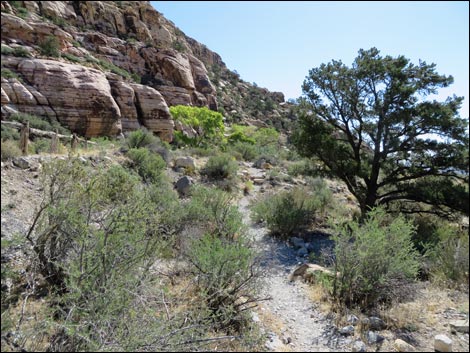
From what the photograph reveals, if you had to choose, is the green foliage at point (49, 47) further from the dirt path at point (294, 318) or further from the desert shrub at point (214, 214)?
the dirt path at point (294, 318)

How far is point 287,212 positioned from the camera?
797cm

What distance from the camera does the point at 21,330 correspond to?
239cm

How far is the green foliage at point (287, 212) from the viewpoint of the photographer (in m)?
7.86

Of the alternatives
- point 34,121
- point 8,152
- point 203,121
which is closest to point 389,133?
point 8,152

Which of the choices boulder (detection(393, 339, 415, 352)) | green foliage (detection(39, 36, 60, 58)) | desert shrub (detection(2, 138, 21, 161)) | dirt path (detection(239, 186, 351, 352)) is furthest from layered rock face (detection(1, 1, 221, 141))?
boulder (detection(393, 339, 415, 352))

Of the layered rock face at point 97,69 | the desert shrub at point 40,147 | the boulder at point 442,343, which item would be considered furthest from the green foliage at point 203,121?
the boulder at point 442,343

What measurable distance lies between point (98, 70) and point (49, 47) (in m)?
3.98

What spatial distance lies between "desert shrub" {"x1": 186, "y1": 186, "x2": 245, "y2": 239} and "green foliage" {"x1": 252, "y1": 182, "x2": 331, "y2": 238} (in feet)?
5.40

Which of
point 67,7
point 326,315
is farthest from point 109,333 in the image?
point 67,7

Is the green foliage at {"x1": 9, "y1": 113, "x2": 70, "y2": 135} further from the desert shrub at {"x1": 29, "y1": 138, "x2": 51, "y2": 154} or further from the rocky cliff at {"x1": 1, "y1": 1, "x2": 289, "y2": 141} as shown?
the desert shrub at {"x1": 29, "y1": 138, "x2": 51, "y2": 154}

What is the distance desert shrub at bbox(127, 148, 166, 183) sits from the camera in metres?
9.82

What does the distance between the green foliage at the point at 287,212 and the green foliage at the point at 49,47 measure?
21301mm

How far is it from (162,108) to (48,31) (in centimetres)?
1117

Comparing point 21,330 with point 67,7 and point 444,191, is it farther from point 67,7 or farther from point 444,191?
point 67,7
